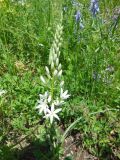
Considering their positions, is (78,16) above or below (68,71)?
above

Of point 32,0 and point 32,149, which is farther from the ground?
point 32,0

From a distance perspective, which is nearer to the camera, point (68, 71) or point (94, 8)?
point (68, 71)

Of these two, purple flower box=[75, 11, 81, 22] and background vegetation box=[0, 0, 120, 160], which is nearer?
background vegetation box=[0, 0, 120, 160]

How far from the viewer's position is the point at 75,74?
3541 mm

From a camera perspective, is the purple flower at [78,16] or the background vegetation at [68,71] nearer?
the background vegetation at [68,71]

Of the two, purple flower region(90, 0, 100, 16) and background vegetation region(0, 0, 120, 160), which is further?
purple flower region(90, 0, 100, 16)

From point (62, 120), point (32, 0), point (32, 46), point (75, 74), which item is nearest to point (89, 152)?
point (62, 120)

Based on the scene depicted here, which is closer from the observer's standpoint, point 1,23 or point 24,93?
point 24,93

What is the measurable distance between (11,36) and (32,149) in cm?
152

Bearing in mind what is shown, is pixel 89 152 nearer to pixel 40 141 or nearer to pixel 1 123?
pixel 40 141

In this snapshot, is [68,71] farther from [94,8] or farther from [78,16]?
[94,8]

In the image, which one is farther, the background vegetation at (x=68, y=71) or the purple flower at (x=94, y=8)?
the purple flower at (x=94, y=8)

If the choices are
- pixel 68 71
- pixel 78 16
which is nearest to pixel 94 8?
pixel 78 16

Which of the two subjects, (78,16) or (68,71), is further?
(78,16)
